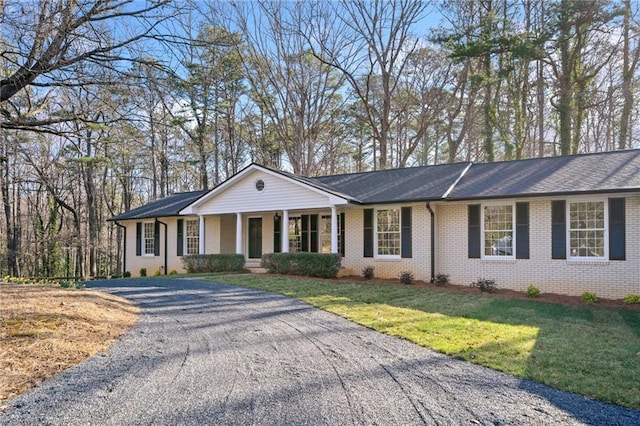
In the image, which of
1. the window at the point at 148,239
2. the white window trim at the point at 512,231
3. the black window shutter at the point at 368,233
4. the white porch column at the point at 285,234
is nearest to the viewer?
the white window trim at the point at 512,231

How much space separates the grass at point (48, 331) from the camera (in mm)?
4293

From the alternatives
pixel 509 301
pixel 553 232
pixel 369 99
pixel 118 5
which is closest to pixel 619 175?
pixel 553 232

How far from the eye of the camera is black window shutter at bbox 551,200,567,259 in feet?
36.2

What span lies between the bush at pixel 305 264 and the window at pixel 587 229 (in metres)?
6.65

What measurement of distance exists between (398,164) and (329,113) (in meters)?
5.66

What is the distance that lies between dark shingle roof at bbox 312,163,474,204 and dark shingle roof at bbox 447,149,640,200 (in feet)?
1.96

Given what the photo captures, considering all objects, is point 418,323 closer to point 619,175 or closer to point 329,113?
point 619,175

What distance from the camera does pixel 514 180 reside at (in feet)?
41.4

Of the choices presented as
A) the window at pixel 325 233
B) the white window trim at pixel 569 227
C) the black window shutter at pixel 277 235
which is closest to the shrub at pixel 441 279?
the white window trim at pixel 569 227

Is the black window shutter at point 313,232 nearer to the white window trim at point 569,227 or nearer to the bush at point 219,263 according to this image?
the bush at point 219,263

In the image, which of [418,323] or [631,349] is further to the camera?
[418,323]

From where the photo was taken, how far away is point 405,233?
43.9 feet

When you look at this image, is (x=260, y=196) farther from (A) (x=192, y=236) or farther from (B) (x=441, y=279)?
(B) (x=441, y=279)

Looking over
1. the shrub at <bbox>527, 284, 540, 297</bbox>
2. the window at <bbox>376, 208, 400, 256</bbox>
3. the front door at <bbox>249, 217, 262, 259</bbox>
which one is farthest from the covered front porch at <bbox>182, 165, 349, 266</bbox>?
the shrub at <bbox>527, 284, 540, 297</bbox>
